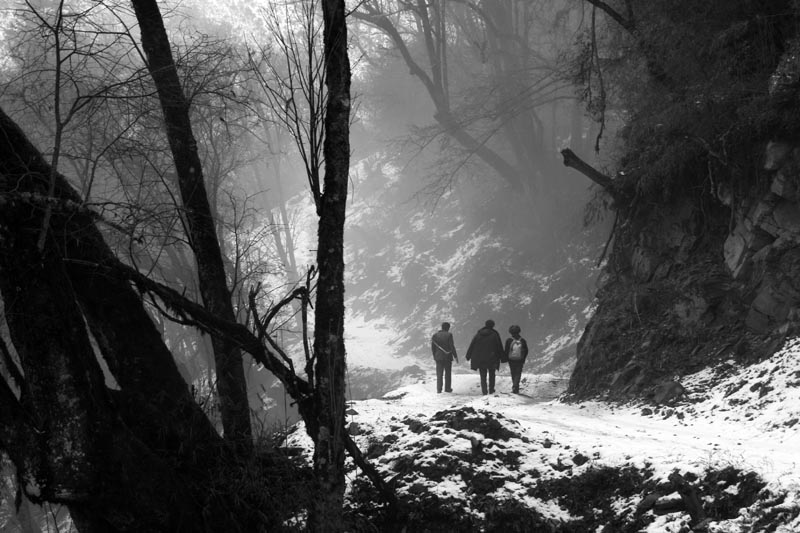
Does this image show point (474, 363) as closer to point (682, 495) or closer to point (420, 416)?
point (420, 416)

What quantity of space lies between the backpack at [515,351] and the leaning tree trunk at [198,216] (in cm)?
839

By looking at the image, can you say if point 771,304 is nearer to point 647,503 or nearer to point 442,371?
point 647,503

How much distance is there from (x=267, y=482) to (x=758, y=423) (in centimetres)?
528

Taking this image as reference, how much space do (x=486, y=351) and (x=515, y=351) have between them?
2.11ft

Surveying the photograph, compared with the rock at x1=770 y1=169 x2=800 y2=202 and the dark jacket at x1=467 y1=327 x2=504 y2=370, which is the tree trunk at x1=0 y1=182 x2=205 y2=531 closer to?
the rock at x1=770 y1=169 x2=800 y2=202

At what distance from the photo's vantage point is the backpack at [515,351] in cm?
1350

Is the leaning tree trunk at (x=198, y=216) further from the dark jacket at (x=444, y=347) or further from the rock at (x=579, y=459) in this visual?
the dark jacket at (x=444, y=347)

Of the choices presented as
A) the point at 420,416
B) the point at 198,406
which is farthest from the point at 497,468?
the point at 198,406

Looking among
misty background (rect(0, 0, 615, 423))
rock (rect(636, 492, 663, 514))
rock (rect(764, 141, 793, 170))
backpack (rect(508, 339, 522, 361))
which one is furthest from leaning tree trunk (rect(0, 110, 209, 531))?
misty background (rect(0, 0, 615, 423))

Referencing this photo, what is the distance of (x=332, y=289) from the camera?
4773 millimetres

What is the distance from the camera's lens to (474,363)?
538 inches

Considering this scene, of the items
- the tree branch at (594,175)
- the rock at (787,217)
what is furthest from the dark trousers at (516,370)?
the rock at (787,217)

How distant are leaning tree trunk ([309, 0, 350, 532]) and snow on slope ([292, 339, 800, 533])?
1286 mm

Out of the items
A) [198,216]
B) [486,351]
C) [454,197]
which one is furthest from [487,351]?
[454,197]
